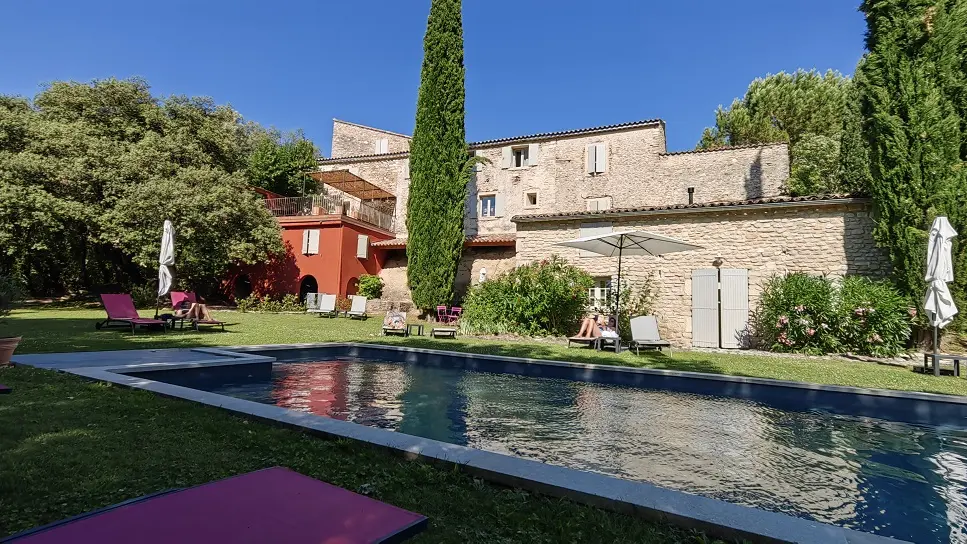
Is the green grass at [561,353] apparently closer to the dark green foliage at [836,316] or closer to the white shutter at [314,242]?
the dark green foliage at [836,316]

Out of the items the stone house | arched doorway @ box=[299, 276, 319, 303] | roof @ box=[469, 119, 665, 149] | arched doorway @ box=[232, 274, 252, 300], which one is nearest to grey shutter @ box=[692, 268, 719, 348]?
the stone house

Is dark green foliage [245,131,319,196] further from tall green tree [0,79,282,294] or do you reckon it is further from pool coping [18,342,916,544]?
pool coping [18,342,916,544]

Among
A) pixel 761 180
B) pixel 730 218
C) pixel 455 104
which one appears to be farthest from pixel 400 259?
pixel 761 180

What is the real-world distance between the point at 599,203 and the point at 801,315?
43.8 feet

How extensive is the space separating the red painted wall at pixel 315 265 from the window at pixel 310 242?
0.59 ft

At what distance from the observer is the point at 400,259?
23625mm

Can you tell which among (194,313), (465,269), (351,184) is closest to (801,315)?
(465,269)

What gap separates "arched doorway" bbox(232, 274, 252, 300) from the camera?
76.0 feet

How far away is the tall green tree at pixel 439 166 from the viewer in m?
19.5

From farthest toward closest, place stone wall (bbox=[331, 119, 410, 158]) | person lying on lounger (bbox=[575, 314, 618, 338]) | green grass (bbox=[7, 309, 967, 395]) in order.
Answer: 1. stone wall (bbox=[331, 119, 410, 158])
2. person lying on lounger (bbox=[575, 314, 618, 338])
3. green grass (bbox=[7, 309, 967, 395])

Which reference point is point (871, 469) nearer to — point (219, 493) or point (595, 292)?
point (219, 493)

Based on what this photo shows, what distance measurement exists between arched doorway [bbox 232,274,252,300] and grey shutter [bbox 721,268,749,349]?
2163cm

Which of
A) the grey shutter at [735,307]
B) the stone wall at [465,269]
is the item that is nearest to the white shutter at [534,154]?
the stone wall at [465,269]

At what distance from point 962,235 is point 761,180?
37.6 feet
